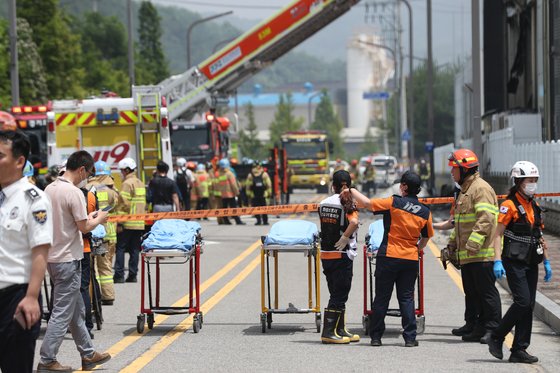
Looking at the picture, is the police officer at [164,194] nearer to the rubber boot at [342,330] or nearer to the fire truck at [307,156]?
the rubber boot at [342,330]

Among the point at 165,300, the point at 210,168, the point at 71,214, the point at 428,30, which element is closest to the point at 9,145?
the point at 71,214

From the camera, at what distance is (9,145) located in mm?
6910

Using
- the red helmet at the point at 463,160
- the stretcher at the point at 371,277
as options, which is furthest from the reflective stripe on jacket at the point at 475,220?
the stretcher at the point at 371,277

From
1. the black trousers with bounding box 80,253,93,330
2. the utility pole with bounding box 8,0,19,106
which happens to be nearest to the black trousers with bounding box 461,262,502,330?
the black trousers with bounding box 80,253,93,330

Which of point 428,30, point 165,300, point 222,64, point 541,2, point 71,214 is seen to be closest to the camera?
point 71,214

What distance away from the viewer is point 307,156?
57938 millimetres

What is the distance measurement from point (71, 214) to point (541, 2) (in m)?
26.5

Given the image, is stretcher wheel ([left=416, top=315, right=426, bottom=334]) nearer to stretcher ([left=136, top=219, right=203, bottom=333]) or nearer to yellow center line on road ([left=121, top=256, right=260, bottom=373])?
stretcher ([left=136, top=219, right=203, bottom=333])

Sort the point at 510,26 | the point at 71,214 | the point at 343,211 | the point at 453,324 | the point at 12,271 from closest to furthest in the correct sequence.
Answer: the point at 12,271, the point at 71,214, the point at 343,211, the point at 453,324, the point at 510,26

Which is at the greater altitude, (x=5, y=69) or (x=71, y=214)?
(x=5, y=69)

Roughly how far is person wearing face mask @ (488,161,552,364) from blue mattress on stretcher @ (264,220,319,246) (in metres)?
2.26

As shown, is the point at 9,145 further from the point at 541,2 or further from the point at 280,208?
the point at 541,2

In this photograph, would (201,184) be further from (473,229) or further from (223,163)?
(473,229)

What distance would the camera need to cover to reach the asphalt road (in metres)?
10.2
